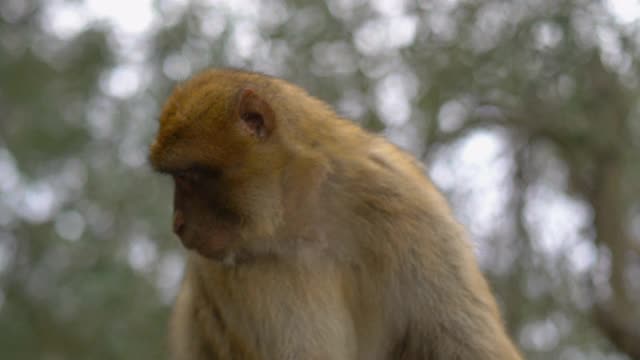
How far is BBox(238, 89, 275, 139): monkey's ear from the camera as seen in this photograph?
9.18 ft

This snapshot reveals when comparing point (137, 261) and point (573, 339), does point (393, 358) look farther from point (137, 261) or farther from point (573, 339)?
point (137, 261)

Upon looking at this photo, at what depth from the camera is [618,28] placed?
5.95m

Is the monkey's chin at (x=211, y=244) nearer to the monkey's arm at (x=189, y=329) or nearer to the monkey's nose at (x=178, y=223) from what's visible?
the monkey's nose at (x=178, y=223)

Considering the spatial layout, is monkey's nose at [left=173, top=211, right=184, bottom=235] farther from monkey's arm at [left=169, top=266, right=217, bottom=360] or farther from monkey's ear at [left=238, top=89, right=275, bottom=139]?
monkey's arm at [left=169, top=266, right=217, bottom=360]

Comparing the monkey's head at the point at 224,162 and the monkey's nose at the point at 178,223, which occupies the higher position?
the monkey's head at the point at 224,162

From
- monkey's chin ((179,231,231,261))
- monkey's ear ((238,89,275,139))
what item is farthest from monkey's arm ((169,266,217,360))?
monkey's ear ((238,89,275,139))

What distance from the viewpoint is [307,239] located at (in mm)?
2947

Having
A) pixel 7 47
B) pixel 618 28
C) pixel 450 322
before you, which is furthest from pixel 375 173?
pixel 7 47

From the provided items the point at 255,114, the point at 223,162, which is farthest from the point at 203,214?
the point at 255,114

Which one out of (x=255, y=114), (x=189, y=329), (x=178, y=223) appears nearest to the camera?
(x=178, y=223)

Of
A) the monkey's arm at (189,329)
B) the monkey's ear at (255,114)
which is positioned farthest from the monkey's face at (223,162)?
the monkey's arm at (189,329)

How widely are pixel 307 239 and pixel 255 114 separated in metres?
0.44

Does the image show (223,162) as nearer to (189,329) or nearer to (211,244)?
(211,244)

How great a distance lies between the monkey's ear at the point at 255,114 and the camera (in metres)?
2.80
